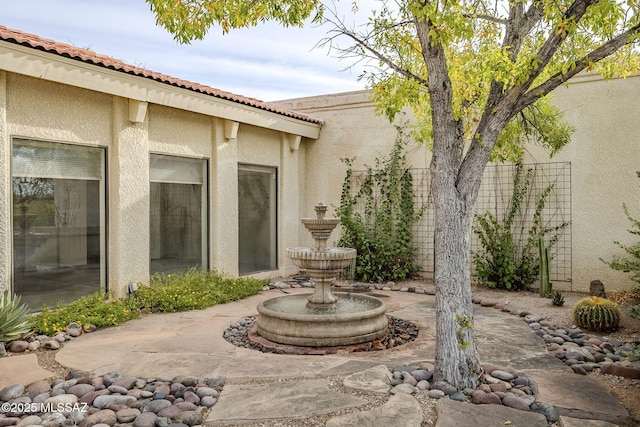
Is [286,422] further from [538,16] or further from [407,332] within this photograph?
[538,16]

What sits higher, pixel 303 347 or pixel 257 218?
pixel 257 218

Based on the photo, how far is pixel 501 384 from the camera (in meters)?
3.98

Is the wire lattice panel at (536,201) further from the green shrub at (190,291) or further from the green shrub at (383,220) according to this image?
the green shrub at (190,291)

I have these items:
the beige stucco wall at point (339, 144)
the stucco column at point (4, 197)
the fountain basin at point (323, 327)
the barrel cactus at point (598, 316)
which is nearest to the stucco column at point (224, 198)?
the beige stucco wall at point (339, 144)

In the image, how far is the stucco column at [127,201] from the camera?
7.17 meters

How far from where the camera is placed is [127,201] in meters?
7.32

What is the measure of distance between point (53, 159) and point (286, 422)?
5239mm

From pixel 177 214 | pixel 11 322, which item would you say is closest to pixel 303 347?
pixel 11 322

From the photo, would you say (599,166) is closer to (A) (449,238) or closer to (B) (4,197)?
(A) (449,238)

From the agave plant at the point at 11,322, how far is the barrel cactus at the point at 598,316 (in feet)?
22.9

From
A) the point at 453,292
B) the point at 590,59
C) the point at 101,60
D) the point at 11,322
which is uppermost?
the point at 101,60

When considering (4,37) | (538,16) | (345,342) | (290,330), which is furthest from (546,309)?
(4,37)

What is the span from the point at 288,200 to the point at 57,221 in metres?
5.31

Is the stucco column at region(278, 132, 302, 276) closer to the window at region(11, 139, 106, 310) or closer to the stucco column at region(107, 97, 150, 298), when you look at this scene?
the stucco column at region(107, 97, 150, 298)
